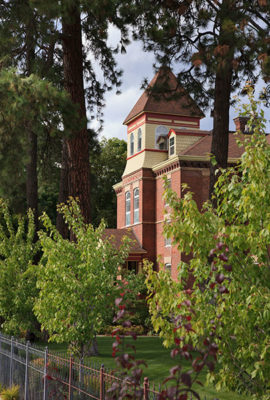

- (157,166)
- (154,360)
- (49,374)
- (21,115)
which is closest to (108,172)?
(157,166)

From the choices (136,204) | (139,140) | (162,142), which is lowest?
(136,204)

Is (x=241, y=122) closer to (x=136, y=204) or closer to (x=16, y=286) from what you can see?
(x=136, y=204)

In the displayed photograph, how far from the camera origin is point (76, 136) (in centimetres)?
1570

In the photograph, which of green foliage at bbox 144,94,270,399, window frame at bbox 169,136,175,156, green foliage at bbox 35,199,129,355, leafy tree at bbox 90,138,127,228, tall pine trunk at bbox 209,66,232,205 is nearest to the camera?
green foliage at bbox 144,94,270,399

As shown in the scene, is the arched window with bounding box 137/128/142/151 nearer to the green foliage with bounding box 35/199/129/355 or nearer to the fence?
the fence

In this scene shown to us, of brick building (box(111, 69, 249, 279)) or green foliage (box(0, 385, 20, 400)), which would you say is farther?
brick building (box(111, 69, 249, 279))

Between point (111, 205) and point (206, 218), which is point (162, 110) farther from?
point (206, 218)

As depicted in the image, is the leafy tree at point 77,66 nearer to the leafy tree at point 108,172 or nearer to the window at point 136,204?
the window at point 136,204

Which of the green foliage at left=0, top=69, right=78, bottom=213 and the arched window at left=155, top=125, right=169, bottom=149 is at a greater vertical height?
the arched window at left=155, top=125, right=169, bottom=149

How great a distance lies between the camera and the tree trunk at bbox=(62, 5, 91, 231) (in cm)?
1569

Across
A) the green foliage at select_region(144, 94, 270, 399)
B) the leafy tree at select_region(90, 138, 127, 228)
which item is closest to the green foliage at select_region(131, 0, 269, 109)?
the green foliage at select_region(144, 94, 270, 399)

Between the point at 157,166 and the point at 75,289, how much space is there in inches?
861

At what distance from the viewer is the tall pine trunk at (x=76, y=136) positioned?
15.7m

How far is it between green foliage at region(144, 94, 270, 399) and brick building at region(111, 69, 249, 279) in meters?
24.0
